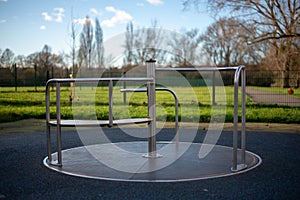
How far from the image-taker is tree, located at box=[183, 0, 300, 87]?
12180 mm

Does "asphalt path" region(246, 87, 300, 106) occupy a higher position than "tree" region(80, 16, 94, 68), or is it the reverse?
"tree" region(80, 16, 94, 68)

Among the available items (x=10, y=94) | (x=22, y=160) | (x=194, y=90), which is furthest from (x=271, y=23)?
(x=22, y=160)

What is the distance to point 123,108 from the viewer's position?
10844 millimetres

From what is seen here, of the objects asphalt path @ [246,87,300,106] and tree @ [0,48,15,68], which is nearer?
asphalt path @ [246,87,300,106]

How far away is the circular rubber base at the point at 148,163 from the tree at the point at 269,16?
7793mm

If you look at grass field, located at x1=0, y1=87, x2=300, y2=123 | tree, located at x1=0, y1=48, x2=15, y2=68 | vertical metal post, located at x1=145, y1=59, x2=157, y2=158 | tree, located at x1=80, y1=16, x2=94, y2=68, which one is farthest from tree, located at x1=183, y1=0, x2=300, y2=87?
vertical metal post, located at x1=145, y1=59, x2=157, y2=158

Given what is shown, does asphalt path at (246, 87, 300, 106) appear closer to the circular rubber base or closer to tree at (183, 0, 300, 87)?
tree at (183, 0, 300, 87)

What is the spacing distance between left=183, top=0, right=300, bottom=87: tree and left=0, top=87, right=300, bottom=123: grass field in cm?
223

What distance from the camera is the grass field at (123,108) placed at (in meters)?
9.05

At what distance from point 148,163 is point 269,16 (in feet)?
34.7

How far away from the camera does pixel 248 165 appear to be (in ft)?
13.8

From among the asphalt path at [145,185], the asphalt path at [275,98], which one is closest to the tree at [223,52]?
the asphalt path at [275,98]

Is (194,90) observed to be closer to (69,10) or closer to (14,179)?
(69,10)

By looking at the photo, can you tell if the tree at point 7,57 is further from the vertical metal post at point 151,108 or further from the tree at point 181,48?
the vertical metal post at point 151,108
